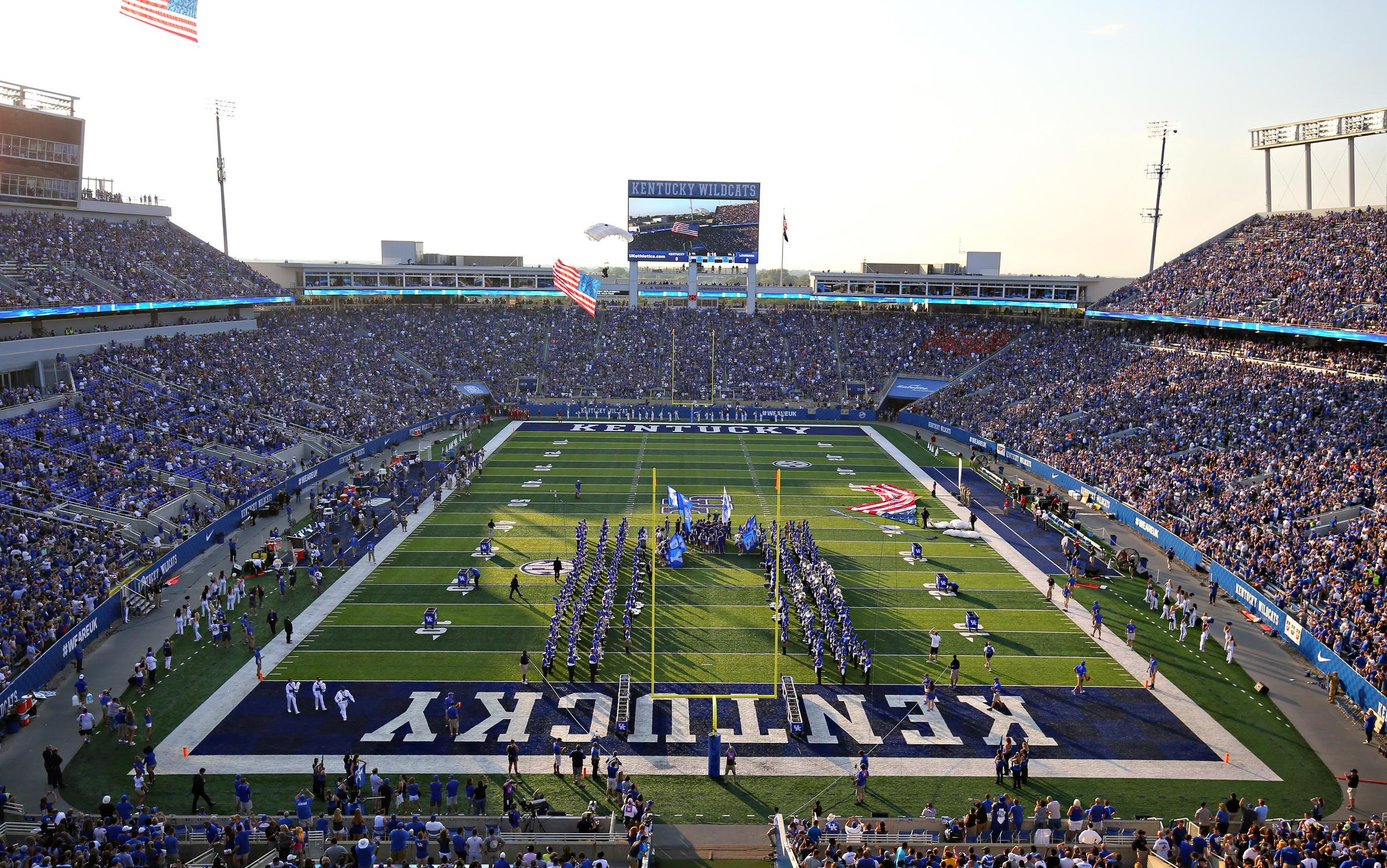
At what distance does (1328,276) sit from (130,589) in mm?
44245

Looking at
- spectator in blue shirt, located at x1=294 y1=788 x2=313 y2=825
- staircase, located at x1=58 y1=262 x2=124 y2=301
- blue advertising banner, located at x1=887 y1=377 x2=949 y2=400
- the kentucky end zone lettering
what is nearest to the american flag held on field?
the kentucky end zone lettering

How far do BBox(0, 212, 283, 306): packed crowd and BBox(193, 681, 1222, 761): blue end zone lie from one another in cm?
2387

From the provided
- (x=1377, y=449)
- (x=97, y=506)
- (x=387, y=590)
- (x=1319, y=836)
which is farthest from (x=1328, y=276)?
(x=97, y=506)

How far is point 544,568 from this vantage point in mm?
24562

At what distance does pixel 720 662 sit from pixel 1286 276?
34.4 m

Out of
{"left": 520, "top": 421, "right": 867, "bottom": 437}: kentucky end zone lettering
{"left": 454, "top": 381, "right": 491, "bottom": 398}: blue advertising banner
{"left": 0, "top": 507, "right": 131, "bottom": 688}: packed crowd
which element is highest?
{"left": 454, "top": 381, "right": 491, "bottom": 398}: blue advertising banner

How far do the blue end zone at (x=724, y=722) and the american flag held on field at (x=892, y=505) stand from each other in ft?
41.2

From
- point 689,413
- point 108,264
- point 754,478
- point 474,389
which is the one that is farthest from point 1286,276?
point 108,264

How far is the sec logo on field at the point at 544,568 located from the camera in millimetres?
24078

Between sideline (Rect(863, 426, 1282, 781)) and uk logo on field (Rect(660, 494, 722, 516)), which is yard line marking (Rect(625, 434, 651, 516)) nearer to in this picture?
uk logo on field (Rect(660, 494, 722, 516))

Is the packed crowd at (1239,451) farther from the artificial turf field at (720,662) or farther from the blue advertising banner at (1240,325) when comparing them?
the artificial turf field at (720,662)

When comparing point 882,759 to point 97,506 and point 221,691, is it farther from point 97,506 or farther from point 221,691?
point 97,506

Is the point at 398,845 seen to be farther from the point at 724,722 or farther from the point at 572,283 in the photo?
the point at 572,283

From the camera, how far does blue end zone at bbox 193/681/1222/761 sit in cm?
1562
